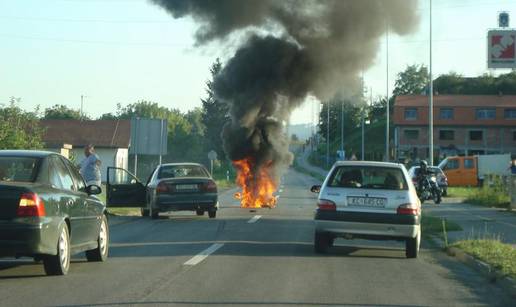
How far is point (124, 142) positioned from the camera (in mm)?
78562

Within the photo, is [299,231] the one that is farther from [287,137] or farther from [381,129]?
[381,129]

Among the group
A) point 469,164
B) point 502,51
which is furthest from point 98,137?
point 502,51

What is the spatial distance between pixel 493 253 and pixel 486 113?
87.8 metres

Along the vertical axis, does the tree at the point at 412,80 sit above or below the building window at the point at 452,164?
A: above

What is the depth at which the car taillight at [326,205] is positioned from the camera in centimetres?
1333

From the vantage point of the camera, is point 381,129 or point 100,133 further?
point 381,129

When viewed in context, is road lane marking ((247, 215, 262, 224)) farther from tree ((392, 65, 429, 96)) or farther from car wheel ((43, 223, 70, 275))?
tree ((392, 65, 429, 96))

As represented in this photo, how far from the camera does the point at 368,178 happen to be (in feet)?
45.5

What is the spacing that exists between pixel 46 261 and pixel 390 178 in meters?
6.15

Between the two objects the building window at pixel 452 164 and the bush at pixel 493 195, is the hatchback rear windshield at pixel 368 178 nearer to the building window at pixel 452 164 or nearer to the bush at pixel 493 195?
the bush at pixel 493 195

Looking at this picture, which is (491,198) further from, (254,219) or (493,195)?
(254,219)

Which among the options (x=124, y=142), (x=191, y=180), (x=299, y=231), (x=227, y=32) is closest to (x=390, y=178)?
(x=299, y=231)

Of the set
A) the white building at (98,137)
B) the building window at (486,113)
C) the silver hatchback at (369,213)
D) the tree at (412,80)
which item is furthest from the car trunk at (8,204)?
the tree at (412,80)

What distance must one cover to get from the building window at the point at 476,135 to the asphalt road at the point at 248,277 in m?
83.9
